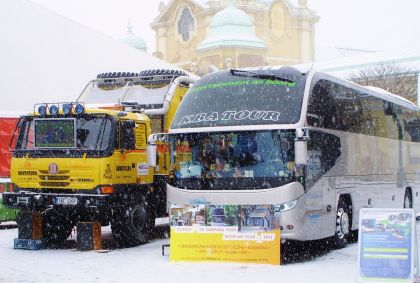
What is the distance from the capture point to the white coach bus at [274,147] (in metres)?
13.4

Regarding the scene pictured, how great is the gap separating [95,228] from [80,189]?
2.80ft

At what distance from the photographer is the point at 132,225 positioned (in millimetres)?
15891

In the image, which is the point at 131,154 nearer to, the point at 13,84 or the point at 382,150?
the point at 382,150

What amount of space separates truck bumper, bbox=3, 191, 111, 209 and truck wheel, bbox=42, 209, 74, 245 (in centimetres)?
76

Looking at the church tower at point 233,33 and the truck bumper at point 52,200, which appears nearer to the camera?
the truck bumper at point 52,200

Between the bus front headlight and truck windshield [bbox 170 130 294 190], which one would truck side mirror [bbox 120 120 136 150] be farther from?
the bus front headlight

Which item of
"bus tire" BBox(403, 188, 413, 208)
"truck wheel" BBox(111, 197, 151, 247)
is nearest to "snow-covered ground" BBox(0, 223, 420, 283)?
"truck wheel" BBox(111, 197, 151, 247)

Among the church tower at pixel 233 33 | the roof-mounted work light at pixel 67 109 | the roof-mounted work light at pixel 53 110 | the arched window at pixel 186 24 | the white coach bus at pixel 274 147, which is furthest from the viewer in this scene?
the arched window at pixel 186 24

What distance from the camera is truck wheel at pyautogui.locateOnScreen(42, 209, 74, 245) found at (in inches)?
646

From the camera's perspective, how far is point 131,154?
15820mm

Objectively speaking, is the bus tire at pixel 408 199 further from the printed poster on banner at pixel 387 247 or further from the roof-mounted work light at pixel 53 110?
the printed poster on banner at pixel 387 247

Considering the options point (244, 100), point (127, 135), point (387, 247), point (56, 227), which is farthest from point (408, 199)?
point (387, 247)

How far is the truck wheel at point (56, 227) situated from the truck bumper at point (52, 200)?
760mm

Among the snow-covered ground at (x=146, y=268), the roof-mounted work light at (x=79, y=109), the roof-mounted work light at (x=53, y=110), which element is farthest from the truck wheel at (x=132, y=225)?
the roof-mounted work light at (x=53, y=110)
